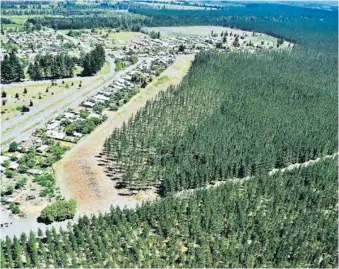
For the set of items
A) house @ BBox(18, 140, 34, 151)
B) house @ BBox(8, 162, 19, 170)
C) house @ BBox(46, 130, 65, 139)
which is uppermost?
house @ BBox(46, 130, 65, 139)

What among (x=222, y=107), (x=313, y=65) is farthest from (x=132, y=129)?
(x=313, y=65)

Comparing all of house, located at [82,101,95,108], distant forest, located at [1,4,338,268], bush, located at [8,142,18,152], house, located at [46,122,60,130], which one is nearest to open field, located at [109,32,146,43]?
distant forest, located at [1,4,338,268]

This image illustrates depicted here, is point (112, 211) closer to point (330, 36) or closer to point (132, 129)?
point (132, 129)

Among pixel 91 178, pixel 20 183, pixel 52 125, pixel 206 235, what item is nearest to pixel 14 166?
pixel 20 183

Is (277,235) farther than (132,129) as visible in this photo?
No

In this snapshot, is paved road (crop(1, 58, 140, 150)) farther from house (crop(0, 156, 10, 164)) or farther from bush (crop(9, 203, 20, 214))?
bush (crop(9, 203, 20, 214))
